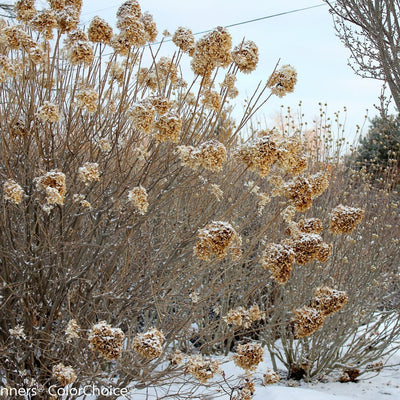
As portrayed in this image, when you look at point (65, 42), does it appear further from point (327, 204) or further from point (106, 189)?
point (327, 204)

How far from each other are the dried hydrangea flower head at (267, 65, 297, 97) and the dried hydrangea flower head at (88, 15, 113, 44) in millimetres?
1093

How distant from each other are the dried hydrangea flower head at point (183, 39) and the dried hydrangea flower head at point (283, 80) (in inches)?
25.0

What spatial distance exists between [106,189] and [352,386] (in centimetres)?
348

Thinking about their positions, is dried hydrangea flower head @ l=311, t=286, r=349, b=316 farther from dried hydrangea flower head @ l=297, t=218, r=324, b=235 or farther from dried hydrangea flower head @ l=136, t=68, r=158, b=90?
dried hydrangea flower head @ l=136, t=68, r=158, b=90

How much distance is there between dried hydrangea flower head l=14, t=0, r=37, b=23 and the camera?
3.19 meters

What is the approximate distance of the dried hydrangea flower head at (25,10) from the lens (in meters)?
3.19

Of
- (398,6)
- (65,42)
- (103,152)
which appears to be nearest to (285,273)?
(103,152)

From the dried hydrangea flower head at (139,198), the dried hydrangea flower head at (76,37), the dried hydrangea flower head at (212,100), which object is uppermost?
the dried hydrangea flower head at (76,37)

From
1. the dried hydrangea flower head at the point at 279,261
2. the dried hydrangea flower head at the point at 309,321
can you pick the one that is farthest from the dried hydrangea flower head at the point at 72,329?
the dried hydrangea flower head at the point at 309,321

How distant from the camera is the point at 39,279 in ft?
10.7

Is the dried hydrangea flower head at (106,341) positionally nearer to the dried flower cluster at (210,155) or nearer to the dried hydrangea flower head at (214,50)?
the dried flower cluster at (210,155)

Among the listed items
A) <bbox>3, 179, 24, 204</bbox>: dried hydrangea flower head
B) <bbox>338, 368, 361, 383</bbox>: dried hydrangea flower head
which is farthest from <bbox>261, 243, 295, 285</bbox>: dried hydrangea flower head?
<bbox>338, 368, 361, 383</bbox>: dried hydrangea flower head

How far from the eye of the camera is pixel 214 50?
3.07 m

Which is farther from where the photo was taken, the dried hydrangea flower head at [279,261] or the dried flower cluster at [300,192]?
the dried flower cluster at [300,192]
